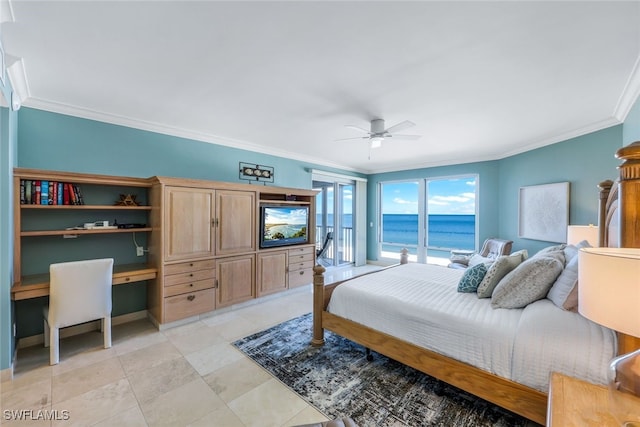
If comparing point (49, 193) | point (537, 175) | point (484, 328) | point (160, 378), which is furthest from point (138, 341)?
point (537, 175)

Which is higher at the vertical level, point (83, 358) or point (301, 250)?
point (301, 250)

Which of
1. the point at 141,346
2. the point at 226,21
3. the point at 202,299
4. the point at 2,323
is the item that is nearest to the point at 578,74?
the point at 226,21

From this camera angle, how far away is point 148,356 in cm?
249

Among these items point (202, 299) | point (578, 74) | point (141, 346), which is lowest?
point (141, 346)

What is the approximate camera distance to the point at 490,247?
4.54 meters

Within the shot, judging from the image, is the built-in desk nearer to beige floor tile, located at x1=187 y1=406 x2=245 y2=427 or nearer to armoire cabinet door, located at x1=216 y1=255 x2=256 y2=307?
armoire cabinet door, located at x1=216 y1=255 x2=256 y2=307

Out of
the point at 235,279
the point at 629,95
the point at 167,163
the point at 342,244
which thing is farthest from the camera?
the point at 342,244

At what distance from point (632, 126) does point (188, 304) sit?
16.5ft

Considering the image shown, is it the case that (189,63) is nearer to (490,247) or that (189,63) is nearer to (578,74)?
(578,74)

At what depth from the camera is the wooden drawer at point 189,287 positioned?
3053 millimetres

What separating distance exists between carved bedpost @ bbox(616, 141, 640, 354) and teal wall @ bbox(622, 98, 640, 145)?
1.89 metres

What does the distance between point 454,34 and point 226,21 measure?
138 cm

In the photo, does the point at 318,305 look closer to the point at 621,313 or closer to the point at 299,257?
the point at 299,257

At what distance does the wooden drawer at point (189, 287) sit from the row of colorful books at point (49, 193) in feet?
4.34
